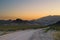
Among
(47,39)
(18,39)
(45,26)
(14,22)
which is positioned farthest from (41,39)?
(14,22)

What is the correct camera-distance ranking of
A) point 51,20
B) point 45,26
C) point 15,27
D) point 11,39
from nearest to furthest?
point 11,39, point 51,20, point 45,26, point 15,27

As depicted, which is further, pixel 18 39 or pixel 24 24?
pixel 24 24

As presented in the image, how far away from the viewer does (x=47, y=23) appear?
117ft

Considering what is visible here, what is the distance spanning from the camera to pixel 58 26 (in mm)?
37531

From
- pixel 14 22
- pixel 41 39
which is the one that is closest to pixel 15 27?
pixel 14 22

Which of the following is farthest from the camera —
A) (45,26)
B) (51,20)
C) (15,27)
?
(15,27)

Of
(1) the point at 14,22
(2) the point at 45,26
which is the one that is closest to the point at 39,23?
(2) the point at 45,26

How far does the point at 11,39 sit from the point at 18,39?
72cm

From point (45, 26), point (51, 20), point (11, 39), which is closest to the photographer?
point (11, 39)

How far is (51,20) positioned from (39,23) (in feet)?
11.0

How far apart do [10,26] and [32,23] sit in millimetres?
3923

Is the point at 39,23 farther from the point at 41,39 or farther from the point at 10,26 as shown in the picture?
the point at 41,39

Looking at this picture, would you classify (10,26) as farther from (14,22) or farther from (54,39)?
(54,39)

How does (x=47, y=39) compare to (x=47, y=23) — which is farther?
(x=47, y=23)
